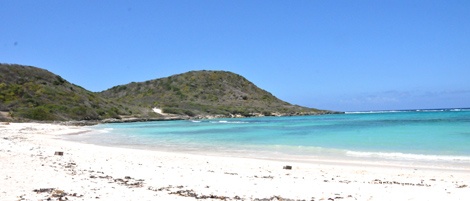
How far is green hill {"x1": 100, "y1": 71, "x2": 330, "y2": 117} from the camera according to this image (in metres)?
113

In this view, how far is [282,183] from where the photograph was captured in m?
10.2

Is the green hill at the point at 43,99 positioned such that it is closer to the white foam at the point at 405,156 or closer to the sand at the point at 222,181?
the sand at the point at 222,181

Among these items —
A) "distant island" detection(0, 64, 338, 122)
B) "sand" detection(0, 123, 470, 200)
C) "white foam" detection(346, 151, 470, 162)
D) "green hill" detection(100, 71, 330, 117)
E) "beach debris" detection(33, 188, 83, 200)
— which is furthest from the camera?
"green hill" detection(100, 71, 330, 117)

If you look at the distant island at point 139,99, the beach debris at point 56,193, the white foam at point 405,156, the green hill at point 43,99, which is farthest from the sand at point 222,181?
the green hill at point 43,99

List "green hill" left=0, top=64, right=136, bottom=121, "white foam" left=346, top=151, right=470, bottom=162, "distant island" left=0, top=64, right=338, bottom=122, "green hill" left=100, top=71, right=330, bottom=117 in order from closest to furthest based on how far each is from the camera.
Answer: "white foam" left=346, top=151, right=470, bottom=162
"green hill" left=0, top=64, right=136, bottom=121
"distant island" left=0, top=64, right=338, bottom=122
"green hill" left=100, top=71, right=330, bottom=117

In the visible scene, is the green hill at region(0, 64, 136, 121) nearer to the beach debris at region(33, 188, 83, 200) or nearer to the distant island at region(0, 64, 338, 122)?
the distant island at region(0, 64, 338, 122)

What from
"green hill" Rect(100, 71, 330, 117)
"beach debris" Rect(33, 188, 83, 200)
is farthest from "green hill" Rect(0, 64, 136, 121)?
"beach debris" Rect(33, 188, 83, 200)

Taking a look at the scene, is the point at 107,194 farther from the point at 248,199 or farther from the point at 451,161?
the point at 451,161

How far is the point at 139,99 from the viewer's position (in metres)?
124

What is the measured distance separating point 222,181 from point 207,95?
12075cm

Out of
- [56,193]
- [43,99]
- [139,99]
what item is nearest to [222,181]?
[56,193]

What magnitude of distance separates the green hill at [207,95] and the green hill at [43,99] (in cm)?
2550

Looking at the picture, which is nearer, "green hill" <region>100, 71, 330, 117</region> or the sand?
the sand

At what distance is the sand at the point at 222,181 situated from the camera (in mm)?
8344
